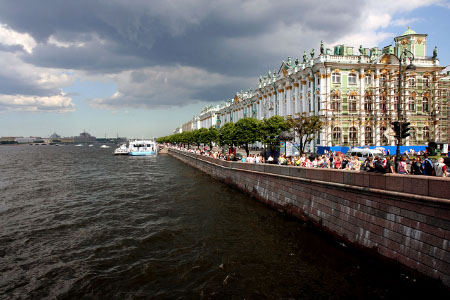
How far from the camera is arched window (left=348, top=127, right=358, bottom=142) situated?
44.8 meters

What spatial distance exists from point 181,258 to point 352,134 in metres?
39.8

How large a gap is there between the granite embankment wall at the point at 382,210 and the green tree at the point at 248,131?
21.4 metres

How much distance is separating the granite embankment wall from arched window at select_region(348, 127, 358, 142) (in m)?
31.2

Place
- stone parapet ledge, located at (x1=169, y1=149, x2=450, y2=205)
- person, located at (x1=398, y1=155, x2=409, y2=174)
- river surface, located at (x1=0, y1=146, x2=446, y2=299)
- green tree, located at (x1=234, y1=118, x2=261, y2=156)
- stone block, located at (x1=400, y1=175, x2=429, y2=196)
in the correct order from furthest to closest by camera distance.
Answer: green tree, located at (x1=234, y1=118, x2=261, y2=156)
person, located at (x1=398, y1=155, x2=409, y2=174)
river surface, located at (x1=0, y1=146, x2=446, y2=299)
stone block, located at (x1=400, y1=175, x2=429, y2=196)
stone parapet ledge, located at (x1=169, y1=149, x2=450, y2=205)

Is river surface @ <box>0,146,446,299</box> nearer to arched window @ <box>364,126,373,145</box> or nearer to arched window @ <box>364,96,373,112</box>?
arched window @ <box>364,126,373,145</box>

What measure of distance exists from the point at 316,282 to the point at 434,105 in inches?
1926

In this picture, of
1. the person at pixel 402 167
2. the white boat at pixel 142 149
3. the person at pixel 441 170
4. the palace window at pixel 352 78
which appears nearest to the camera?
the person at pixel 441 170

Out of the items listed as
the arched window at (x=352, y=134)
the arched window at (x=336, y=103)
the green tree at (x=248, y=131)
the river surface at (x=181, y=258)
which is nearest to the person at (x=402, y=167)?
the river surface at (x=181, y=258)

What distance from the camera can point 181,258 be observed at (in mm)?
12023

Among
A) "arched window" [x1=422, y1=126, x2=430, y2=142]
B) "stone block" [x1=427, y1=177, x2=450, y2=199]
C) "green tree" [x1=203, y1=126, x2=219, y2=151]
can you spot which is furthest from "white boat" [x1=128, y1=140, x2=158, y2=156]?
"stone block" [x1=427, y1=177, x2=450, y2=199]

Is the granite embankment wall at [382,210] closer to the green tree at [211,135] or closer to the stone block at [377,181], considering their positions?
the stone block at [377,181]

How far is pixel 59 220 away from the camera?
707 inches

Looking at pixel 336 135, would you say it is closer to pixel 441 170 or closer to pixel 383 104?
pixel 383 104

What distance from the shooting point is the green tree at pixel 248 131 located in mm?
39162
